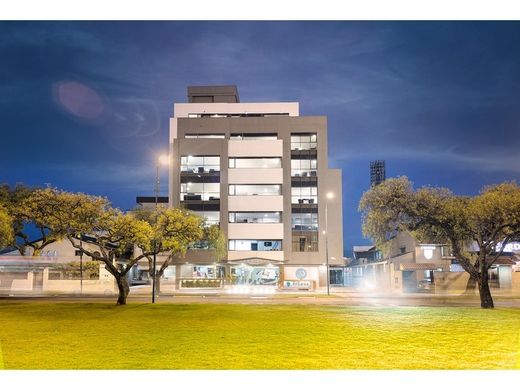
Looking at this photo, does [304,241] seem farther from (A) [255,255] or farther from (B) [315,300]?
(B) [315,300]

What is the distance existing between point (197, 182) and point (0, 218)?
40284 millimetres

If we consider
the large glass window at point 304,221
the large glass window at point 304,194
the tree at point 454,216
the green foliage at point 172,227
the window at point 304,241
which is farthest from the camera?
the large glass window at point 304,194

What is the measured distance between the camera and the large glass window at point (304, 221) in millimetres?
77000

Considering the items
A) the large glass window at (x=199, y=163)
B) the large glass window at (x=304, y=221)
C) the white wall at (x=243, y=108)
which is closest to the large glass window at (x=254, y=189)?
the large glass window at (x=304, y=221)

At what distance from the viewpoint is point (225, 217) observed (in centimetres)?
7556

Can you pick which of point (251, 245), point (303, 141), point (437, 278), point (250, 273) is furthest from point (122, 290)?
point (303, 141)

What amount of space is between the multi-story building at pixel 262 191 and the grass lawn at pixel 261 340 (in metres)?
47.7

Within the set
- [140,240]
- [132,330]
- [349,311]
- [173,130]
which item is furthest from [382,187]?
[173,130]

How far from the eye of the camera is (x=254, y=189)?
76875 millimetres

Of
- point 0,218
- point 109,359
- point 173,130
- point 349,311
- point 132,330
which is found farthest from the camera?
point 173,130

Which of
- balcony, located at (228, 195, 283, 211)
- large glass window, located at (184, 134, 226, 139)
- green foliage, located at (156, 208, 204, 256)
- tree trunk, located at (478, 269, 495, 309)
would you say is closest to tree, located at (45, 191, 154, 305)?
green foliage, located at (156, 208, 204, 256)

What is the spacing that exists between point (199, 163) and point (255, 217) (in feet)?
38.4

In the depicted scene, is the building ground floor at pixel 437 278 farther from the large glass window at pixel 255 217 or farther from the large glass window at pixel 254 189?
the large glass window at pixel 254 189
